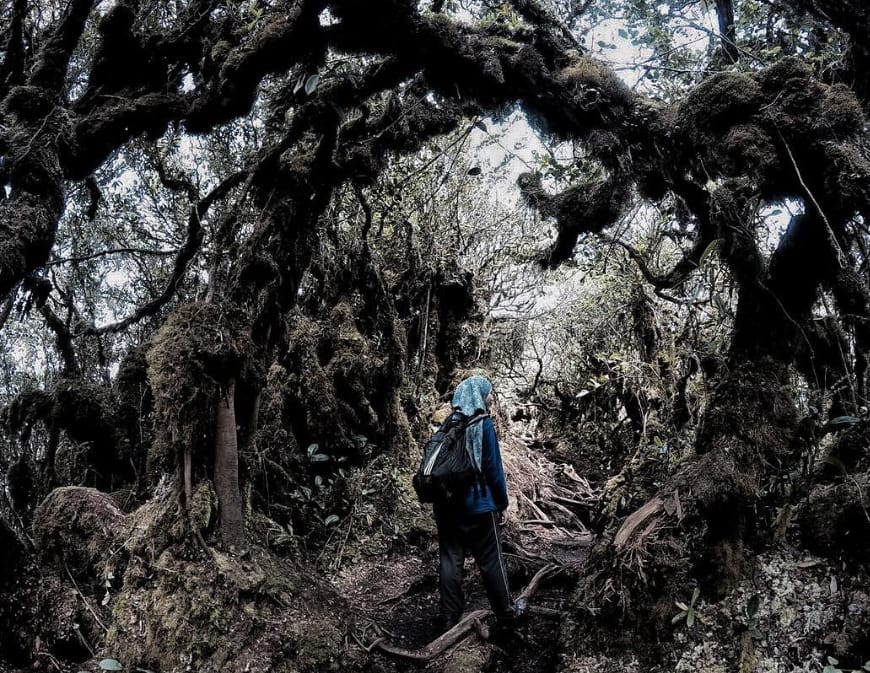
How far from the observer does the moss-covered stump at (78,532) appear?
4.02 m

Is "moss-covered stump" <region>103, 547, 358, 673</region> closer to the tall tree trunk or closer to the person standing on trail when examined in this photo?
the tall tree trunk

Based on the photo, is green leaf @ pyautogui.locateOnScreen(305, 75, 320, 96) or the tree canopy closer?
the tree canopy

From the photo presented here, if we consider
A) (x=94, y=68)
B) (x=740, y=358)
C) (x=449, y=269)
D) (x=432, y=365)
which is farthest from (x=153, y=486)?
(x=449, y=269)

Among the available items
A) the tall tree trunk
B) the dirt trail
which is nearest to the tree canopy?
the tall tree trunk

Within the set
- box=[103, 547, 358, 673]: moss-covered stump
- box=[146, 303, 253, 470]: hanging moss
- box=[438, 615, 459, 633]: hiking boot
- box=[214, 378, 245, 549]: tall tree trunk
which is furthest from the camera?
box=[438, 615, 459, 633]: hiking boot

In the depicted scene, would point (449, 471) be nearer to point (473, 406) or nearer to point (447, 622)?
point (473, 406)

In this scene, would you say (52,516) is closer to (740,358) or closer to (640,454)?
(740,358)

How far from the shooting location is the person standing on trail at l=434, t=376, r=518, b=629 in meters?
4.46

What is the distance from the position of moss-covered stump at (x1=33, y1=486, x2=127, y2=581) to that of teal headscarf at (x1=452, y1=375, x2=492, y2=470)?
271 cm

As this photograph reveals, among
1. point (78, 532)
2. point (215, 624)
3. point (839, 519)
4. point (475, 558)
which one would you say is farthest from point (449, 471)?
point (78, 532)

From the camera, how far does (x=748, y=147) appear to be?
3127 millimetres

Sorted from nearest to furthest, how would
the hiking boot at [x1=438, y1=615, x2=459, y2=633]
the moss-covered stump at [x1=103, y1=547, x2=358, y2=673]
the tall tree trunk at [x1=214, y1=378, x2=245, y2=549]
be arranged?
the moss-covered stump at [x1=103, y1=547, x2=358, y2=673], the tall tree trunk at [x1=214, y1=378, x2=245, y2=549], the hiking boot at [x1=438, y1=615, x2=459, y2=633]

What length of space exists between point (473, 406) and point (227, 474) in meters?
2.09

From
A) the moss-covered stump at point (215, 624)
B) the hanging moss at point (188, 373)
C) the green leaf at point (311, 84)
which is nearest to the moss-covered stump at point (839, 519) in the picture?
the moss-covered stump at point (215, 624)
